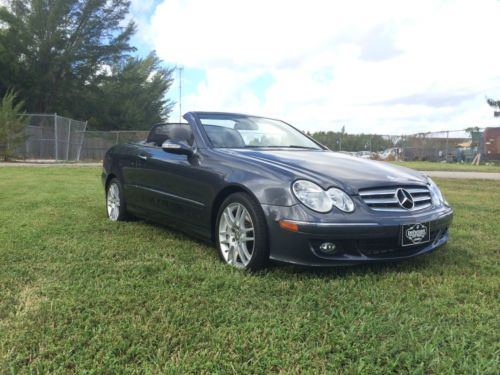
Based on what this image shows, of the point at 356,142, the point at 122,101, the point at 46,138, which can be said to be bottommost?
the point at 46,138

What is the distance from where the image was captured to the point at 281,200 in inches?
129

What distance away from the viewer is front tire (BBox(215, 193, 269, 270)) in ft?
11.0

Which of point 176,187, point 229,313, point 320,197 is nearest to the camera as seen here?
point 229,313

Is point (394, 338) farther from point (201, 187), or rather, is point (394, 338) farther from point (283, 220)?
point (201, 187)

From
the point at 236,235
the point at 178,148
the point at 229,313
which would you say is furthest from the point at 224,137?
the point at 229,313

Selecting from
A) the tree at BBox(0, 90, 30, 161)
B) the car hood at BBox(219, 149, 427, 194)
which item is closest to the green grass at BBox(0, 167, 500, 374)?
the car hood at BBox(219, 149, 427, 194)

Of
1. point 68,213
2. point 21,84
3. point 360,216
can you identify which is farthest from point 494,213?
point 21,84

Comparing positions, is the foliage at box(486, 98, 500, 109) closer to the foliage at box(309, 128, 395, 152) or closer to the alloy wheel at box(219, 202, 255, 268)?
the foliage at box(309, 128, 395, 152)

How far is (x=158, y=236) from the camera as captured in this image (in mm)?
4707

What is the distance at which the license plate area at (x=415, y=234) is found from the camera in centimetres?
331

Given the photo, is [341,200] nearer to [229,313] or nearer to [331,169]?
[331,169]

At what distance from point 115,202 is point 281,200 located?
301 centimetres

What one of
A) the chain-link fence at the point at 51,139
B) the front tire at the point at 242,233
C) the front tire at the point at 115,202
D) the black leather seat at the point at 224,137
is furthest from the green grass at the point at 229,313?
the chain-link fence at the point at 51,139

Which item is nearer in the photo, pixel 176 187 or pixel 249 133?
pixel 176 187
